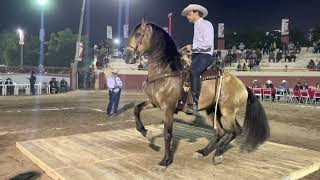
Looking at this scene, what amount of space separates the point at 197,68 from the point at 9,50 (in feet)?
308

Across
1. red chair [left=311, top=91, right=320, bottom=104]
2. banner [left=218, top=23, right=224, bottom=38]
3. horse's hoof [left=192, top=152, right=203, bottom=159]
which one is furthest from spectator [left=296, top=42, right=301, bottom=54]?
horse's hoof [left=192, top=152, right=203, bottom=159]

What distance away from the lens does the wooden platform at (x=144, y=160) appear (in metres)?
6.55

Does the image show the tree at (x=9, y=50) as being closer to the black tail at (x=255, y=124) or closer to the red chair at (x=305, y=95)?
the red chair at (x=305, y=95)

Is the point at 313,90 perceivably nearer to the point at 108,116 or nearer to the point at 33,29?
the point at 108,116

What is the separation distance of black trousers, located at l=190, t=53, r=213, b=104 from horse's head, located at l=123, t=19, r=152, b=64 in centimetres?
107

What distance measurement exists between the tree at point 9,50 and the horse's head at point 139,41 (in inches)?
3634

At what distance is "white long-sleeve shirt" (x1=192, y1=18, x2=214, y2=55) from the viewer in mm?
7605

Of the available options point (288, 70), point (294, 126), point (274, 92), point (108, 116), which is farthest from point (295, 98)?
point (108, 116)

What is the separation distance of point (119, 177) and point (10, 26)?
359 feet

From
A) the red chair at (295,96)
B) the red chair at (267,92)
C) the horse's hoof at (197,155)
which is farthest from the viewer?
the red chair at (267,92)

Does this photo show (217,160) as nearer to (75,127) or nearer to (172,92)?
(172,92)

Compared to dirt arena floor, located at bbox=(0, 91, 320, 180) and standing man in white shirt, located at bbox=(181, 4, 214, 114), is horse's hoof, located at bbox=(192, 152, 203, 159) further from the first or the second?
dirt arena floor, located at bbox=(0, 91, 320, 180)

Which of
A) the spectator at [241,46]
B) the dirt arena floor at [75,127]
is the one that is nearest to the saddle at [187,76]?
the dirt arena floor at [75,127]

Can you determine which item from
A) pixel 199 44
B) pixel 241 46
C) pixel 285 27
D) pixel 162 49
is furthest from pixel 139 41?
pixel 241 46
